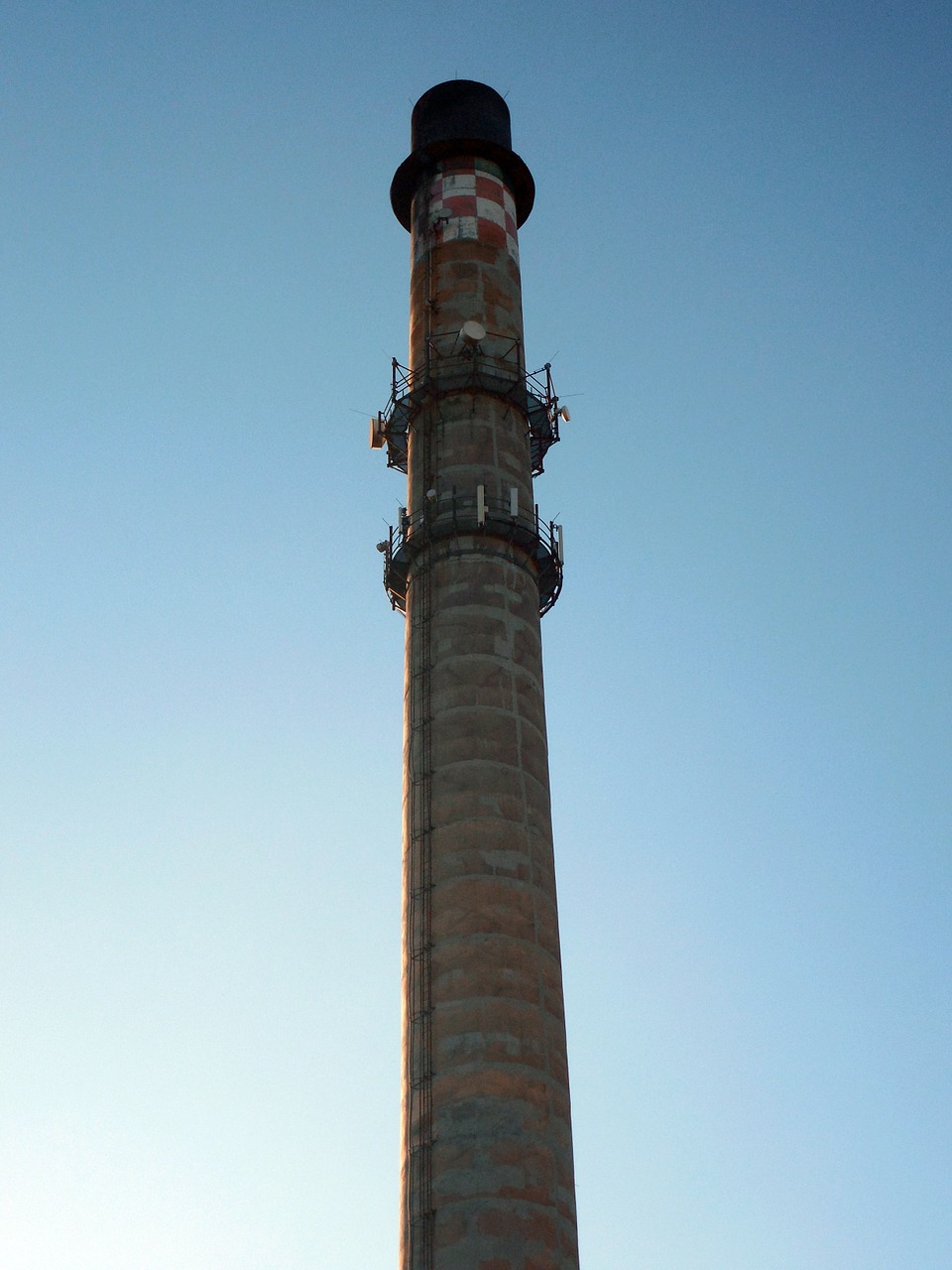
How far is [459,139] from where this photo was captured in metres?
64.8

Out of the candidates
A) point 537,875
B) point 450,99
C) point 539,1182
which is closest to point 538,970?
point 537,875

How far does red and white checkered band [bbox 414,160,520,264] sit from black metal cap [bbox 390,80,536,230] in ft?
2.85

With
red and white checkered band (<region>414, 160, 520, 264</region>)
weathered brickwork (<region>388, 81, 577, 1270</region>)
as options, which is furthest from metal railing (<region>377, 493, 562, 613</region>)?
red and white checkered band (<region>414, 160, 520, 264</region>)

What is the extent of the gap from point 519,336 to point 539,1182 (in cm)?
3141

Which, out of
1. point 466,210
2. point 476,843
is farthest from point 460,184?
point 476,843

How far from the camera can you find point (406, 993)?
49.2 meters

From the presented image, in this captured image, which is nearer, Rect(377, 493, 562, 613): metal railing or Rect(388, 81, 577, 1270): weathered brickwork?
Rect(388, 81, 577, 1270): weathered brickwork

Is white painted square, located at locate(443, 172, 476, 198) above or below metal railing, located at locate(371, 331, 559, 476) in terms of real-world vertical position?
above

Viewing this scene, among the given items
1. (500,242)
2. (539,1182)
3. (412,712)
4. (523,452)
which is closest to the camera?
(539,1182)

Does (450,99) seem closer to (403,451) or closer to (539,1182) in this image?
(403,451)

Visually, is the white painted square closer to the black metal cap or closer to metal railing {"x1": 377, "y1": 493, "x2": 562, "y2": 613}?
the black metal cap

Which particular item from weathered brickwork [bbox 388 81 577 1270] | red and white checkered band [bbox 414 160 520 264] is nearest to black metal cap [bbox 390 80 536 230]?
red and white checkered band [bbox 414 160 520 264]

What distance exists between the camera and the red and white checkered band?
6334 cm

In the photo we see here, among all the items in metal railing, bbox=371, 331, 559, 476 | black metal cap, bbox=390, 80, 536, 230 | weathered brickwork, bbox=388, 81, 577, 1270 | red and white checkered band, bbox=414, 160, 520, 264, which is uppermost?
black metal cap, bbox=390, 80, 536, 230
